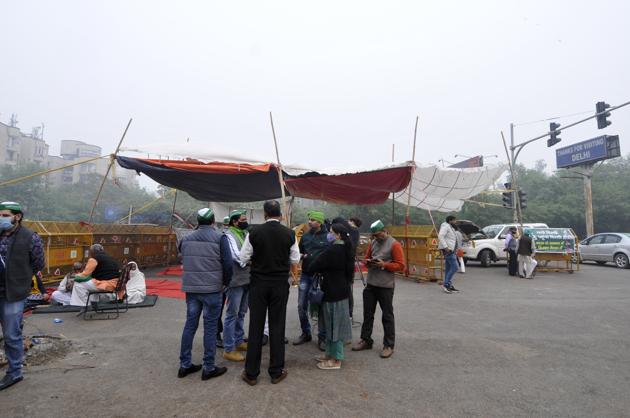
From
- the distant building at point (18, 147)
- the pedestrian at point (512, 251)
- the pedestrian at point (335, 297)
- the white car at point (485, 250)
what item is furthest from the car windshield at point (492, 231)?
the distant building at point (18, 147)

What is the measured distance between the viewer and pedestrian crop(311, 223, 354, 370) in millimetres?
3842

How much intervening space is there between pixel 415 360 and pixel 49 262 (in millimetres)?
8624

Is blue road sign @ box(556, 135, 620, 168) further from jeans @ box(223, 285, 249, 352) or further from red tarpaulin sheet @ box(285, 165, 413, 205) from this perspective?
jeans @ box(223, 285, 249, 352)

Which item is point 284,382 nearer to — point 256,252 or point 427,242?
point 256,252

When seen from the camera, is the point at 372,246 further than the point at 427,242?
No

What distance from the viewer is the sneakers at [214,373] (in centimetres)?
354

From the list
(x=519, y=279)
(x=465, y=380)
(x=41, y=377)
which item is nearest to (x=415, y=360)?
(x=465, y=380)

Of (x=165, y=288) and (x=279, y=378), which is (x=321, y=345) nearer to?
(x=279, y=378)

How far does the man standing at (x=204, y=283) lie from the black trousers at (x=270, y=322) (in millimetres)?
396

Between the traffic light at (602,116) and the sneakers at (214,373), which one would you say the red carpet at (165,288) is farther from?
the traffic light at (602,116)

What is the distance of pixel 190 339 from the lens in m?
3.62

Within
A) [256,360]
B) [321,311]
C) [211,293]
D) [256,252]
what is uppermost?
[256,252]

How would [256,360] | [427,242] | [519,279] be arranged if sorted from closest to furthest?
[256,360] < [427,242] < [519,279]

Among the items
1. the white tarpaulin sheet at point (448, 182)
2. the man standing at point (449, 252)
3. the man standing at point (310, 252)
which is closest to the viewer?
the man standing at point (310, 252)
